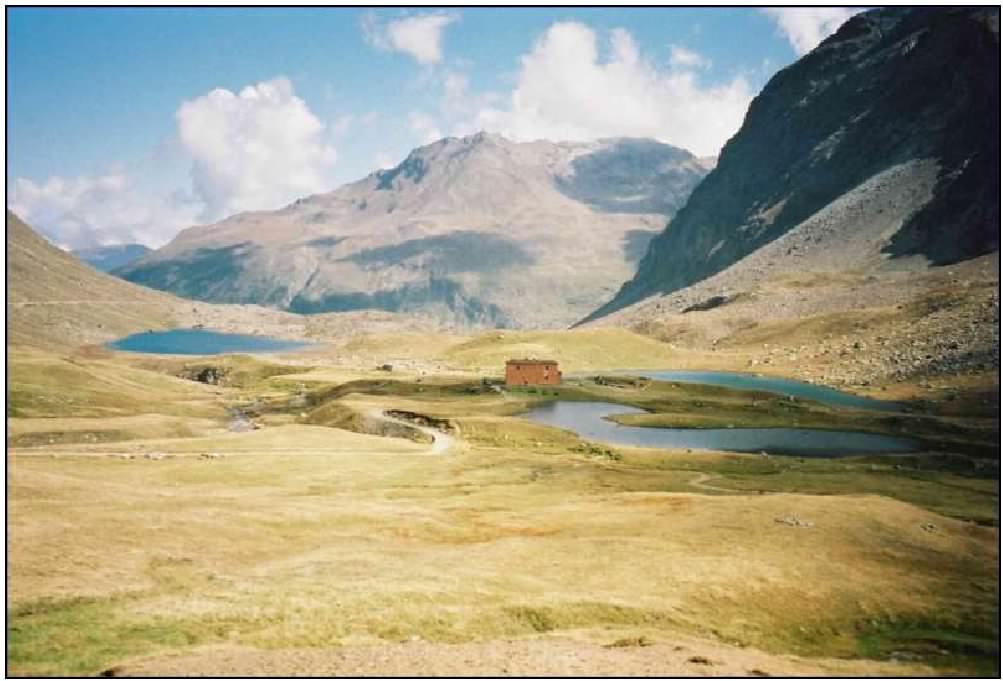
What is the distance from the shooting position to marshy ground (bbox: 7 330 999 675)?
131 feet

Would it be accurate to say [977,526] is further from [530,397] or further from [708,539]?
[530,397]

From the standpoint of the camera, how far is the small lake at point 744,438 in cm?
12744

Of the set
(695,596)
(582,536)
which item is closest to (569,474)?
(582,536)

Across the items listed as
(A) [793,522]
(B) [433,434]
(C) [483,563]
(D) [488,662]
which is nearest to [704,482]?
(A) [793,522]

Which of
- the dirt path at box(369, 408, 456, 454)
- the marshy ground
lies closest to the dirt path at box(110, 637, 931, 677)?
the marshy ground

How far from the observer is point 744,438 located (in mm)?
136500

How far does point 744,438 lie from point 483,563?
9027 centimetres

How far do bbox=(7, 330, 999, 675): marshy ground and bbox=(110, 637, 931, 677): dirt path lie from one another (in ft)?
0.57

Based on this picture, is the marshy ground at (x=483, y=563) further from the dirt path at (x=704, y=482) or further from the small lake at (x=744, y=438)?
the small lake at (x=744, y=438)

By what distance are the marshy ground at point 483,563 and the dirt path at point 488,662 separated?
0.17m

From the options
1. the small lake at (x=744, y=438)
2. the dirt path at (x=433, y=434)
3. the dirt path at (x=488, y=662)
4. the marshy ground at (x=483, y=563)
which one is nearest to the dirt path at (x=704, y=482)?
the marshy ground at (x=483, y=563)

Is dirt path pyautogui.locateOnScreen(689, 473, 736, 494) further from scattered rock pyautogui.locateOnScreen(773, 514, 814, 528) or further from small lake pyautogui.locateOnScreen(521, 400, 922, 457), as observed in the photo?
small lake pyautogui.locateOnScreen(521, 400, 922, 457)

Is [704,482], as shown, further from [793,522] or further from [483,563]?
[483,563]

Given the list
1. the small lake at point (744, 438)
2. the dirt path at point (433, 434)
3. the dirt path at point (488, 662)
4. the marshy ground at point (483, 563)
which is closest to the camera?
the dirt path at point (488, 662)
